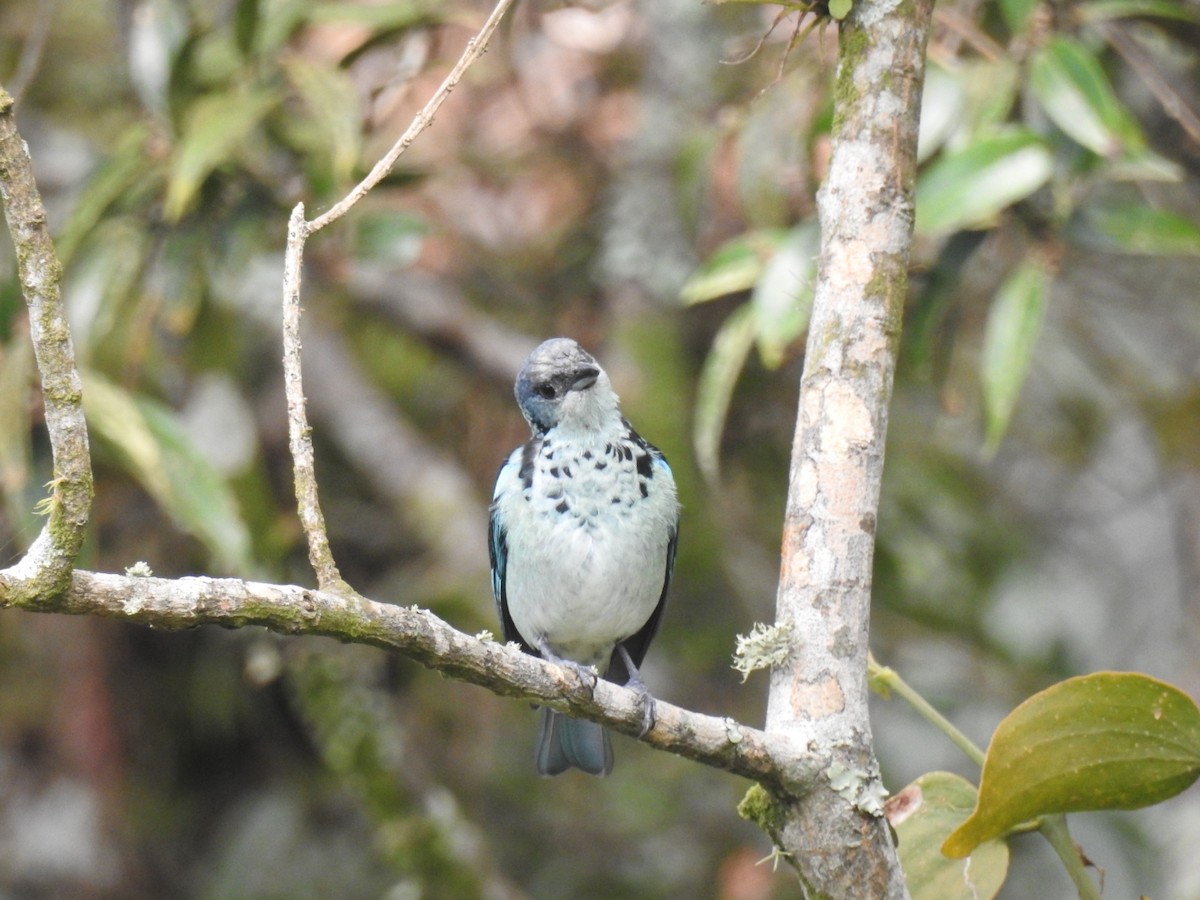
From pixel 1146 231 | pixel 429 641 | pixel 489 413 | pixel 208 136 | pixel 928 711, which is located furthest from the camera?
pixel 489 413

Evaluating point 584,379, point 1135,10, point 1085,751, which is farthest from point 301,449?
point 1135,10

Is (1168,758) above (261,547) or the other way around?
the other way around

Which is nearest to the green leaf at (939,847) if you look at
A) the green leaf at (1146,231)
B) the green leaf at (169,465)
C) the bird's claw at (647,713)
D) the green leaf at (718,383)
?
the bird's claw at (647,713)

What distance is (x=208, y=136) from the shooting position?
4.00 metres

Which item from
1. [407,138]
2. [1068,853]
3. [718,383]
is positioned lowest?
[1068,853]

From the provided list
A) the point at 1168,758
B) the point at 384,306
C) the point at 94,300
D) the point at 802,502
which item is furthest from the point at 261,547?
the point at 1168,758

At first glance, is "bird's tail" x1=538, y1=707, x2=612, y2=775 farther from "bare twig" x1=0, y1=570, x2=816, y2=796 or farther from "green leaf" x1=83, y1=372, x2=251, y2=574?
"bare twig" x1=0, y1=570, x2=816, y2=796

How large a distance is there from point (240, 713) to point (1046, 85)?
4434 millimetres

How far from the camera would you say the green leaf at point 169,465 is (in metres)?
3.63

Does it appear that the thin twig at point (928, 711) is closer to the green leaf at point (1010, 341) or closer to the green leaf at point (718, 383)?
the green leaf at point (1010, 341)

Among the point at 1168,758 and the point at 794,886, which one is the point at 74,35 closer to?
the point at 794,886

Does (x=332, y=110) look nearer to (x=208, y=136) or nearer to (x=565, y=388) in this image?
(x=208, y=136)

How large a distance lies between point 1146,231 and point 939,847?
6.58ft

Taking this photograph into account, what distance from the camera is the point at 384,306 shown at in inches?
235
